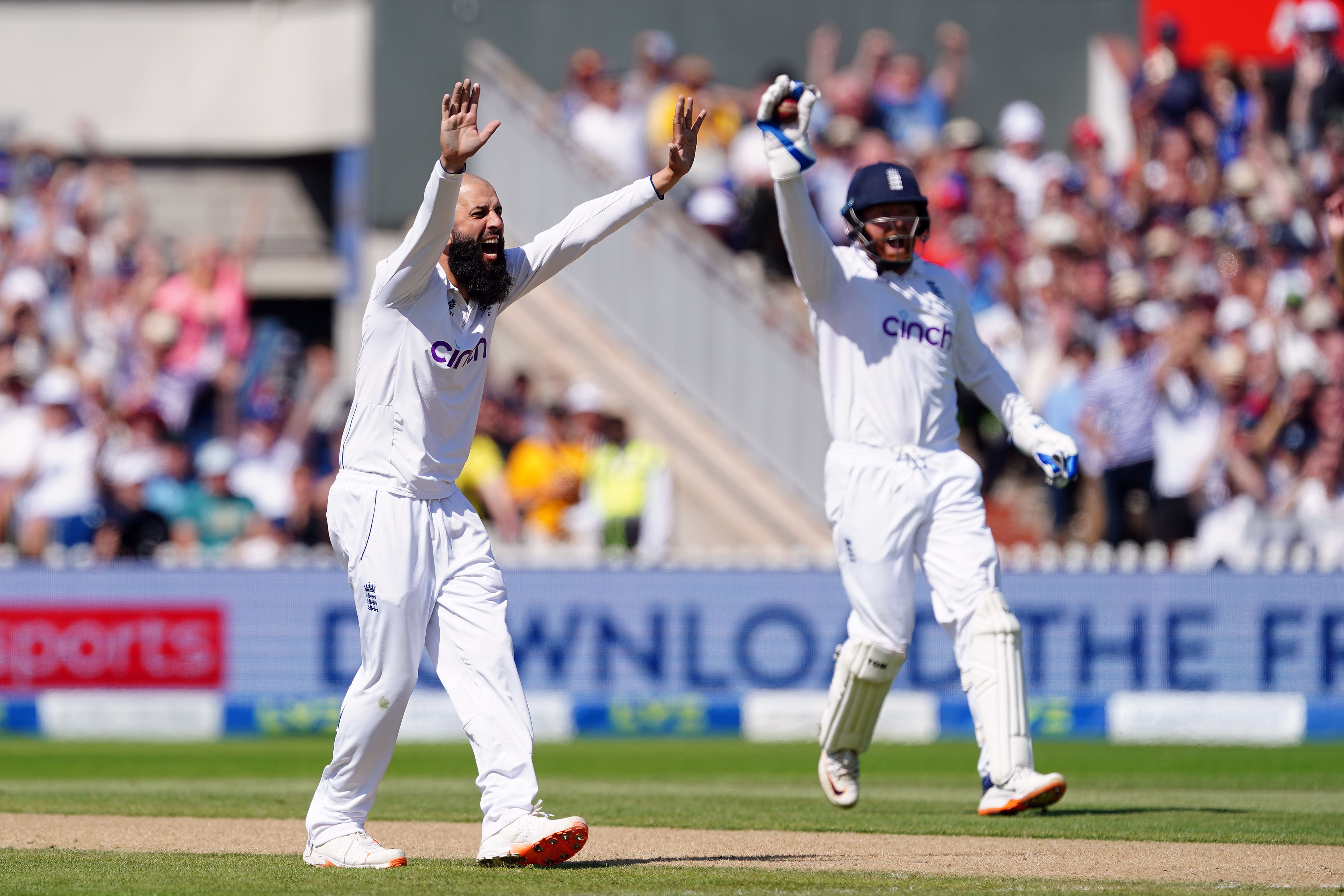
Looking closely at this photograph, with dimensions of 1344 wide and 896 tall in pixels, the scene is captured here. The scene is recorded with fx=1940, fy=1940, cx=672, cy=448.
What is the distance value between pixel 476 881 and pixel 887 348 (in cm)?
312

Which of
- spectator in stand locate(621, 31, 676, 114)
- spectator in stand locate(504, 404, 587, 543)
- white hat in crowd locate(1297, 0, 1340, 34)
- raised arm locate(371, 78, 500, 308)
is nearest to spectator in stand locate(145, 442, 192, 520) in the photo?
spectator in stand locate(504, 404, 587, 543)

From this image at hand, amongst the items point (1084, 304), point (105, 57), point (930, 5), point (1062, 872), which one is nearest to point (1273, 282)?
point (1084, 304)

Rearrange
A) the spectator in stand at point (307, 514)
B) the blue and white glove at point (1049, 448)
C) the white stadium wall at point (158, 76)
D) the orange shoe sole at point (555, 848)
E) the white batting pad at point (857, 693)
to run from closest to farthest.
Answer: the orange shoe sole at point (555, 848) → the blue and white glove at point (1049, 448) → the white batting pad at point (857, 693) → the spectator in stand at point (307, 514) → the white stadium wall at point (158, 76)

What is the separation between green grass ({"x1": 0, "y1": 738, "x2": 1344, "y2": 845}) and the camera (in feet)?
26.1

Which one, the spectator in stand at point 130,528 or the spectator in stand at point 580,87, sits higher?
the spectator in stand at point 580,87

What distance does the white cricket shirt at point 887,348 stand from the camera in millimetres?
8078

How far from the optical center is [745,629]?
1366 cm

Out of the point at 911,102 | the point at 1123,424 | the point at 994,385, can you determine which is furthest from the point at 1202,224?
the point at 994,385

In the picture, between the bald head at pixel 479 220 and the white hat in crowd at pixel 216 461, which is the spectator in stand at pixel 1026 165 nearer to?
the white hat in crowd at pixel 216 461

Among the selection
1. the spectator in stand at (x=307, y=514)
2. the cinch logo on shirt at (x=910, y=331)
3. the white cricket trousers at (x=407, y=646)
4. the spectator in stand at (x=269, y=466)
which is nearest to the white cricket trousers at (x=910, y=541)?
the cinch logo on shirt at (x=910, y=331)

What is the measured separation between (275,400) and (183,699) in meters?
3.76

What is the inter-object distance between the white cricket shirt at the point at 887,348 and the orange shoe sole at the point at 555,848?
2548 millimetres

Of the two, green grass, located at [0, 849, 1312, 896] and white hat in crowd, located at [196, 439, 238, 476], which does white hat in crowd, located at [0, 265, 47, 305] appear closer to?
white hat in crowd, located at [196, 439, 238, 476]

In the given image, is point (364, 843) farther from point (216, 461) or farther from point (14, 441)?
point (14, 441)
